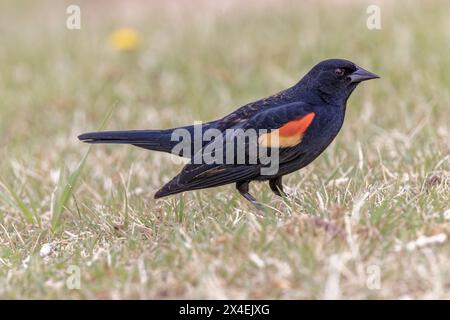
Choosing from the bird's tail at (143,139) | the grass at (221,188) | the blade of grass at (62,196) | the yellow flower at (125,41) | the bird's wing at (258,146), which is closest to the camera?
the grass at (221,188)

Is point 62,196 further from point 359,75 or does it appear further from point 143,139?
point 359,75

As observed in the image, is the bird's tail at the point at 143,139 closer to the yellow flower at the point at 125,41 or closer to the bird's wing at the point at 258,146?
the bird's wing at the point at 258,146

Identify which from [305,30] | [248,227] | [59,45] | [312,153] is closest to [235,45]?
[305,30]

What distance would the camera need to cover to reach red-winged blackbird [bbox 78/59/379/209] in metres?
4.46

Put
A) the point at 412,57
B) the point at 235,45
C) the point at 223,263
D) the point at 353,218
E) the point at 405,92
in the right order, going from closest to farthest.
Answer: the point at 223,263 → the point at 353,218 → the point at 405,92 → the point at 412,57 → the point at 235,45

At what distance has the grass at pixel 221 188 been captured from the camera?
11.2 ft

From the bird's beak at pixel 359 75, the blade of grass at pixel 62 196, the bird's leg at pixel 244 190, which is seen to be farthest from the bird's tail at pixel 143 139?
the bird's beak at pixel 359 75

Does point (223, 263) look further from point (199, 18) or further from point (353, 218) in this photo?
point (199, 18)

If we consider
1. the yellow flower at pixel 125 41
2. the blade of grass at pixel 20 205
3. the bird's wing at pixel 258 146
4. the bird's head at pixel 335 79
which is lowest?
the blade of grass at pixel 20 205

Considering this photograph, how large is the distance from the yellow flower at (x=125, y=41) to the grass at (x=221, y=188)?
0.09m

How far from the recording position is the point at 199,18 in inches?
368

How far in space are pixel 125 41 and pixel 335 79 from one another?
4034 millimetres

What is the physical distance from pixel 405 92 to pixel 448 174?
88.2 inches
